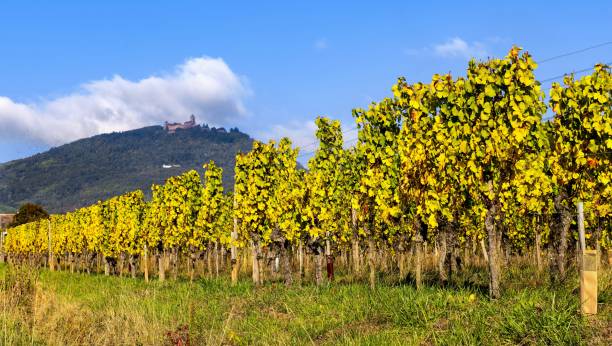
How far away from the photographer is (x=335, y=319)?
10242mm

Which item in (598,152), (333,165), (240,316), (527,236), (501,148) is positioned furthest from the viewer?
(527,236)

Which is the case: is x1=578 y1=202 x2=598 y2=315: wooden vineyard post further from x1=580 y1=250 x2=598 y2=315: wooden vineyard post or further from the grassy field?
the grassy field

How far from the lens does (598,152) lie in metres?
13.3

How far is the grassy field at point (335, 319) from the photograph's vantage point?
767 cm

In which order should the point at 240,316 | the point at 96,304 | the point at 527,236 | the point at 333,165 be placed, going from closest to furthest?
1. the point at 240,316
2. the point at 96,304
3. the point at 333,165
4. the point at 527,236

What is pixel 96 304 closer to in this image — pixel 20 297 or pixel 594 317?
pixel 20 297

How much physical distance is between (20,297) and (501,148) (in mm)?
11432

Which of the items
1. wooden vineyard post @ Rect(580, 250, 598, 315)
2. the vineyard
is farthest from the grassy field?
the vineyard

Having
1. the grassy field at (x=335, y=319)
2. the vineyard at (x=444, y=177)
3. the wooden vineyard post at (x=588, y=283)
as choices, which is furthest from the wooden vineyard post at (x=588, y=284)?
the vineyard at (x=444, y=177)

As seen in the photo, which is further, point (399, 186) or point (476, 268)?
point (476, 268)

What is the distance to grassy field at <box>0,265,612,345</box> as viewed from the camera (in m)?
7.67

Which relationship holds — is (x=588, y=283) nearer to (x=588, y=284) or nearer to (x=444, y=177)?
(x=588, y=284)

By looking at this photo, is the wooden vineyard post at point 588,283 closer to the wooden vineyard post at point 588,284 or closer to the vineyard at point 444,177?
the wooden vineyard post at point 588,284

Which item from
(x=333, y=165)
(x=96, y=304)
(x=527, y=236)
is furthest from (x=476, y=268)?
(x=96, y=304)
